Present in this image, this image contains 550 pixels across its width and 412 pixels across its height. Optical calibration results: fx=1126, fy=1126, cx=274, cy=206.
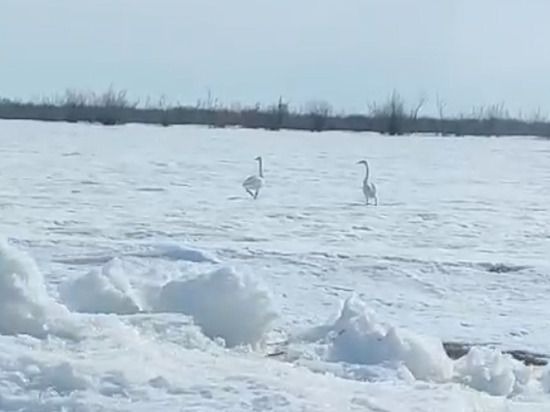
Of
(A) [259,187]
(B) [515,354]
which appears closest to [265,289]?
(B) [515,354]

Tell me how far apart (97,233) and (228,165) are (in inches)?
590

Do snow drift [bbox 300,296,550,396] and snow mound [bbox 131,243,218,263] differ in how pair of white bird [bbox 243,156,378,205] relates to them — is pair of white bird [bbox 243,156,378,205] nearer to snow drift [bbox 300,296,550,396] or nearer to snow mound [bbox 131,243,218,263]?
snow mound [bbox 131,243,218,263]

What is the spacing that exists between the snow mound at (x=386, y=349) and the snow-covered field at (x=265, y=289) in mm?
10

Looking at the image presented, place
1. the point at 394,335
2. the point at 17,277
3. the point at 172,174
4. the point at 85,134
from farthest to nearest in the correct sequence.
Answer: the point at 85,134, the point at 172,174, the point at 394,335, the point at 17,277

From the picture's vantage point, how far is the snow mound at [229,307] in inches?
252

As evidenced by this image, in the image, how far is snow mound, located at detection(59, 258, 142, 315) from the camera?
666 cm

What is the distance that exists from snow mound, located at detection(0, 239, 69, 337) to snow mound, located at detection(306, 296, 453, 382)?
168 centimetres

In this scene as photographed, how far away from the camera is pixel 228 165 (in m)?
28.8

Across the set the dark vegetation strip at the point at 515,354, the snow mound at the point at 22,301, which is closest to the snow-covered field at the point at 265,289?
the snow mound at the point at 22,301

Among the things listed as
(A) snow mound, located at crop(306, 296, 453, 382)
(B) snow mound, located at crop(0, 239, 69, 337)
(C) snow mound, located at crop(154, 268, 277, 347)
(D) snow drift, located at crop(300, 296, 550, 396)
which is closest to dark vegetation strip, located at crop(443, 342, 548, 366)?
(D) snow drift, located at crop(300, 296, 550, 396)

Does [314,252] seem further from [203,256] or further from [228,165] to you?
[228,165]

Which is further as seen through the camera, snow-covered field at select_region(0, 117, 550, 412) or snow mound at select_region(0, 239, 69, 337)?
snow mound at select_region(0, 239, 69, 337)

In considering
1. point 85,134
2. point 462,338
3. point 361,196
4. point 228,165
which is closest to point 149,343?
point 462,338

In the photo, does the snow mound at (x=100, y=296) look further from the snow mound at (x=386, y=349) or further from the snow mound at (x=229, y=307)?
the snow mound at (x=386, y=349)
